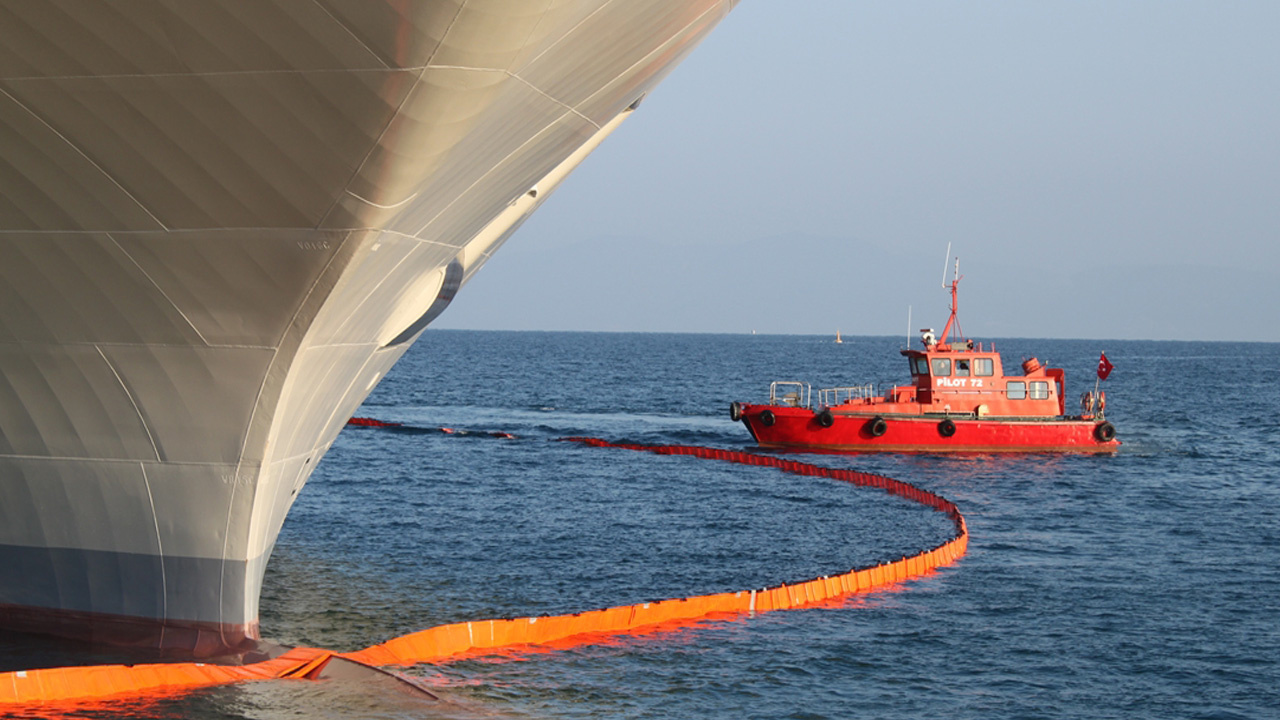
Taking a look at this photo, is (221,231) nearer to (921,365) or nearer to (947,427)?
(947,427)

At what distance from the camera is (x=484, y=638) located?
47.7 ft

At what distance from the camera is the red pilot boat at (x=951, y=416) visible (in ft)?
122

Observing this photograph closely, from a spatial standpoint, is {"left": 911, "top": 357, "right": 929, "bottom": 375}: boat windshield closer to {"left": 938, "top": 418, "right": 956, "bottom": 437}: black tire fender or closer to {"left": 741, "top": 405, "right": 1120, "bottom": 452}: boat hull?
{"left": 741, "top": 405, "right": 1120, "bottom": 452}: boat hull

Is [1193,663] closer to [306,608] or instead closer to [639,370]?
[306,608]

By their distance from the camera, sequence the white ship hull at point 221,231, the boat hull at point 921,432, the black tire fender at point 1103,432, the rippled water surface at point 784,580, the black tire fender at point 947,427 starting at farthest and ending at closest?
1. the black tire fender at point 1103,432
2. the boat hull at point 921,432
3. the black tire fender at point 947,427
4. the rippled water surface at point 784,580
5. the white ship hull at point 221,231

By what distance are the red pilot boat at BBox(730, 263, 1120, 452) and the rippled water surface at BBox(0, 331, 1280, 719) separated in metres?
0.78

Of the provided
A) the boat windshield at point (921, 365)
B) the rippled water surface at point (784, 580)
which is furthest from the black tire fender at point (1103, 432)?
the boat windshield at point (921, 365)

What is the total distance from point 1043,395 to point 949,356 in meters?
3.92

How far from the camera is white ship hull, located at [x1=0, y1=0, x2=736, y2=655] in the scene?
8398 mm

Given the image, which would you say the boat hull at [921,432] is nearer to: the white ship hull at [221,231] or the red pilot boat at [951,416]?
the red pilot boat at [951,416]

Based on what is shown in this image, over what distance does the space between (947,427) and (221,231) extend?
98.6 feet

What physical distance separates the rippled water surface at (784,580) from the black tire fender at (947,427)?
0.93 metres

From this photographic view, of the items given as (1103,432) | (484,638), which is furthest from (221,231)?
(1103,432)

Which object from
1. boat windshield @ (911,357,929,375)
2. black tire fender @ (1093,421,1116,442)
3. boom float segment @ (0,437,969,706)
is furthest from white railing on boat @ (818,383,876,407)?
boom float segment @ (0,437,969,706)
